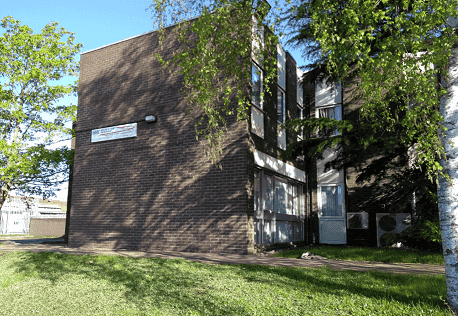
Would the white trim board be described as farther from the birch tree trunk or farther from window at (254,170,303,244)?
the birch tree trunk

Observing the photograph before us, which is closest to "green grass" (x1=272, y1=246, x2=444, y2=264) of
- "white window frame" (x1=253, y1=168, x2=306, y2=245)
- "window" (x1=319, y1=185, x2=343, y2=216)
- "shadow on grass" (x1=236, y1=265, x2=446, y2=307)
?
"white window frame" (x1=253, y1=168, x2=306, y2=245)

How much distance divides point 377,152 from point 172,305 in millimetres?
6700

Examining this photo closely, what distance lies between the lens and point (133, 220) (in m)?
12.2

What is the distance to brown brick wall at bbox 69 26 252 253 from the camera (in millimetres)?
10805

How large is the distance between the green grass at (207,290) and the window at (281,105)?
287 inches

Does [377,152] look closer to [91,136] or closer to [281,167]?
[281,167]

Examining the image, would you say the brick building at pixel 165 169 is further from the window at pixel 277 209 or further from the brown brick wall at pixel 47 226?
the brown brick wall at pixel 47 226

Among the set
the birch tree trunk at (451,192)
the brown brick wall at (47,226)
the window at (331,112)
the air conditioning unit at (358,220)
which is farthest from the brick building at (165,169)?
the brown brick wall at (47,226)

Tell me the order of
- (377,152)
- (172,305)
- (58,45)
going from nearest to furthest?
(172,305) < (377,152) < (58,45)

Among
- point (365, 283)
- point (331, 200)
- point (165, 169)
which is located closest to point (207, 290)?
point (365, 283)

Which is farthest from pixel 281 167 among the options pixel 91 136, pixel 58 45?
pixel 58 45

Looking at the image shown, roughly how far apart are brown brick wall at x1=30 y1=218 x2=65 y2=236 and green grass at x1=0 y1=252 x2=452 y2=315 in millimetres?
26693

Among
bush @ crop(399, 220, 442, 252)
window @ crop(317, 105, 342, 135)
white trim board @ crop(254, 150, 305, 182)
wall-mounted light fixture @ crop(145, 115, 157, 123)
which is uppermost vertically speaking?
window @ crop(317, 105, 342, 135)

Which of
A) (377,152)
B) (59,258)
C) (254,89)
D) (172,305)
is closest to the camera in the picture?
(172,305)
